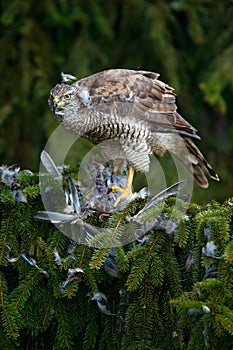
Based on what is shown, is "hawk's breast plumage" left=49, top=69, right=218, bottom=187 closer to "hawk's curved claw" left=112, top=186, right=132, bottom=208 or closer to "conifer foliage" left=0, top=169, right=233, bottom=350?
"hawk's curved claw" left=112, top=186, right=132, bottom=208

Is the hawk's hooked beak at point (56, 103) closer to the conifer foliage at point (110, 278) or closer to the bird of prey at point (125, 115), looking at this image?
the bird of prey at point (125, 115)

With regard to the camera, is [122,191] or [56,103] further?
[56,103]

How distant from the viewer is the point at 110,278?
202cm

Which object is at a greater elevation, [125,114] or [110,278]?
[125,114]

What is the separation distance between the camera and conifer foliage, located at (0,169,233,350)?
1829 mm

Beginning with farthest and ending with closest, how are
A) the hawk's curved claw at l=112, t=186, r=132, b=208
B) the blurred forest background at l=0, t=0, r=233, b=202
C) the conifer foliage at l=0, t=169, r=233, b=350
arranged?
the blurred forest background at l=0, t=0, r=233, b=202 < the hawk's curved claw at l=112, t=186, r=132, b=208 < the conifer foliage at l=0, t=169, r=233, b=350

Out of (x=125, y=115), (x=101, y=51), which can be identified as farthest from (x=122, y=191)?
(x=101, y=51)

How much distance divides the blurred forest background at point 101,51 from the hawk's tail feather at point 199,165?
4.65ft

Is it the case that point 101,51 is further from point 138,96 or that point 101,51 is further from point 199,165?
point 138,96

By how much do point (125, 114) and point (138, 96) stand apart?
138 mm

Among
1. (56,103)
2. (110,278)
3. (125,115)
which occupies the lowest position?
(110,278)

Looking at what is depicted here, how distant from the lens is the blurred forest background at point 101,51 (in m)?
4.66

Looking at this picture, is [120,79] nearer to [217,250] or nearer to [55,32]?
[217,250]

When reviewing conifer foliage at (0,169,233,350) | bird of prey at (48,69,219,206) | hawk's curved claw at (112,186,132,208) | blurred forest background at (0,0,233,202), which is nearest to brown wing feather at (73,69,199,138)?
bird of prey at (48,69,219,206)
